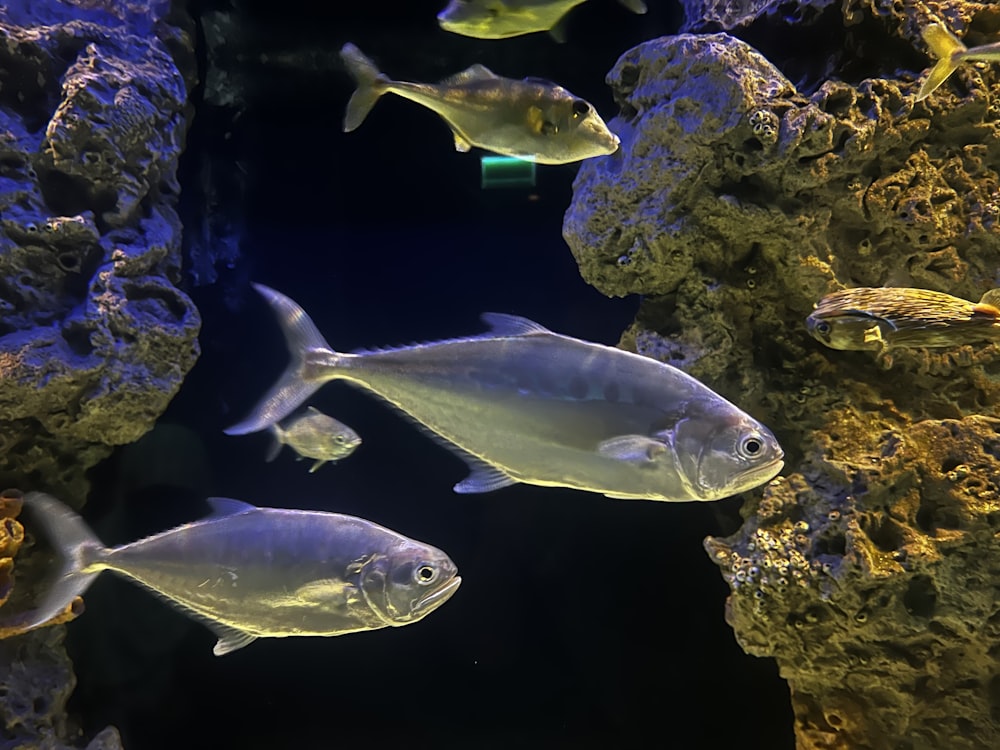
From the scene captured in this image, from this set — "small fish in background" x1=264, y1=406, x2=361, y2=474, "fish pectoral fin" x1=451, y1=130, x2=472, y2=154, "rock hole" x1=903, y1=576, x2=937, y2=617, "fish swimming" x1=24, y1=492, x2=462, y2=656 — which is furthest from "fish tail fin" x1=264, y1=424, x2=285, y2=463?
"rock hole" x1=903, y1=576, x2=937, y2=617

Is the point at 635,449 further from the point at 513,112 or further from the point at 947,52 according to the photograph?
the point at 947,52

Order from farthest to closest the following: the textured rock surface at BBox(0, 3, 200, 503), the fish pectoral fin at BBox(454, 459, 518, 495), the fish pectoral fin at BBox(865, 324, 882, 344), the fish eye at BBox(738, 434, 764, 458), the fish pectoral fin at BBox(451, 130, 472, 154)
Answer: the textured rock surface at BBox(0, 3, 200, 503)
the fish pectoral fin at BBox(451, 130, 472, 154)
the fish pectoral fin at BBox(865, 324, 882, 344)
the fish pectoral fin at BBox(454, 459, 518, 495)
the fish eye at BBox(738, 434, 764, 458)

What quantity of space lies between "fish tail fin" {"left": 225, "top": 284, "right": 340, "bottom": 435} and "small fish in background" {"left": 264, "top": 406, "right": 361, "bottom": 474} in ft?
5.31

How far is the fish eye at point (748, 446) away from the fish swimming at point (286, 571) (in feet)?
3.11

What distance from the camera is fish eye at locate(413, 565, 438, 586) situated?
196 centimetres

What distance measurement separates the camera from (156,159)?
318 centimetres

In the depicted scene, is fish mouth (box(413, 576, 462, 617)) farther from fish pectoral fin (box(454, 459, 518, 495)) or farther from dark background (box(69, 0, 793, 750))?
dark background (box(69, 0, 793, 750))

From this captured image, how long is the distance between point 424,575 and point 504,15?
178cm

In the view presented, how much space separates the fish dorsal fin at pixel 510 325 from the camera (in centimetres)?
179

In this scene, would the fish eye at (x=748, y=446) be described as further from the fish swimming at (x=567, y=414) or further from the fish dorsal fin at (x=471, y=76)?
the fish dorsal fin at (x=471, y=76)

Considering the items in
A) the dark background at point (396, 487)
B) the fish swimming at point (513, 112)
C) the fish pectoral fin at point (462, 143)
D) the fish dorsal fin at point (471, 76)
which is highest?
the fish dorsal fin at point (471, 76)

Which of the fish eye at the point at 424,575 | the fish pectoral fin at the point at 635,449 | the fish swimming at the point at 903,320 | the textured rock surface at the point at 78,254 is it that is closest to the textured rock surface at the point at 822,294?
the fish swimming at the point at 903,320

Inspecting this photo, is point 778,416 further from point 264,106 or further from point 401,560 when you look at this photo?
point 264,106

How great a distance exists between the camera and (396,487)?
154 inches
